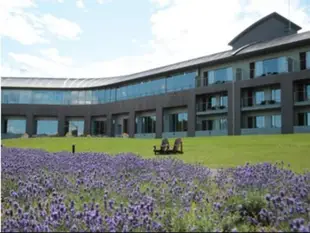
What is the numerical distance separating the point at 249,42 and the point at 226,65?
15.4 feet

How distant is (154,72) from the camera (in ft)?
154

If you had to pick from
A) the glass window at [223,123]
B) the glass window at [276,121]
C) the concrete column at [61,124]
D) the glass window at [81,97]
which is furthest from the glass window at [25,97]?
the glass window at [276,121]

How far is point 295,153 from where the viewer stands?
1566 cm

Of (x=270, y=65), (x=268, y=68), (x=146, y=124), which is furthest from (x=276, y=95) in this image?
(x=146, y=124)

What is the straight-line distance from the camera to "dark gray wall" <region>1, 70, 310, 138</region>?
105 ft

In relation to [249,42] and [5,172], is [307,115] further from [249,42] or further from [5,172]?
[5,172]

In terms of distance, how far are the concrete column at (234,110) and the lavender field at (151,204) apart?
26.8m

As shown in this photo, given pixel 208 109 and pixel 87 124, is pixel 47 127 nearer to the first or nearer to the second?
pixel 87 124

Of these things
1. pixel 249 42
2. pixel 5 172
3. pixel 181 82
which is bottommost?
pixel 5 172

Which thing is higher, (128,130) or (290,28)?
(290,28)

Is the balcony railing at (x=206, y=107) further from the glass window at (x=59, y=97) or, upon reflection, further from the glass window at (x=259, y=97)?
the glass window at (x=59, y=97)

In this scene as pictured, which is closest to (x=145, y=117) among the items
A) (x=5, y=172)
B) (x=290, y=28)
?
(x=290, y=28)

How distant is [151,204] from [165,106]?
38.7m

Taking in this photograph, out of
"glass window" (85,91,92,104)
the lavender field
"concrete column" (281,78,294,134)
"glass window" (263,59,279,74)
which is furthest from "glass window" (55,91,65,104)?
the lavender field
